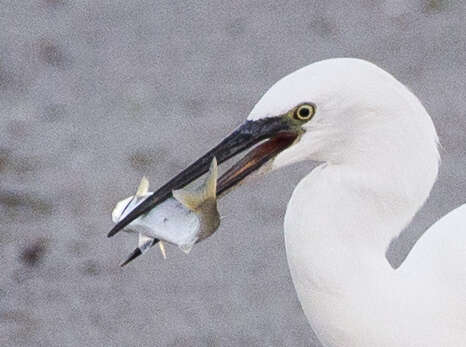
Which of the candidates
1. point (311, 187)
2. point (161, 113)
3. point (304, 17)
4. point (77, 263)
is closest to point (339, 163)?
point (311, 187)

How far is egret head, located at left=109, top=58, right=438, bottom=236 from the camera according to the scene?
8.46 feet

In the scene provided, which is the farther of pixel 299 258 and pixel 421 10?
pixel 421 10

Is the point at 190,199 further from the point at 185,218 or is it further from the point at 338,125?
the point at 338,125

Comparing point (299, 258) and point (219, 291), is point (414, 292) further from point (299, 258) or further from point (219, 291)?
point (219, 291)

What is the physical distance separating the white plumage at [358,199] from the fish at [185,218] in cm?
15

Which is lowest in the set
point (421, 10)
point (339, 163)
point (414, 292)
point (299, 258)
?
point (421, 10)

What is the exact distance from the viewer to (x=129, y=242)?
15.0 feet

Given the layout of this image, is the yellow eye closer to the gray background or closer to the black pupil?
the black pupil

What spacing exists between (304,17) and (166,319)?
6.66ft

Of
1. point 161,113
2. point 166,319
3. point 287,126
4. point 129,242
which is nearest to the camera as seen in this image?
point 287,126

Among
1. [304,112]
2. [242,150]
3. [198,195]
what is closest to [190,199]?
[198,195]

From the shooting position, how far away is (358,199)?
2668 millimetres

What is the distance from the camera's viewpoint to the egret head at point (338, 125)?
8.46 ft

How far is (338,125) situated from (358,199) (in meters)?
0.16
